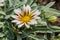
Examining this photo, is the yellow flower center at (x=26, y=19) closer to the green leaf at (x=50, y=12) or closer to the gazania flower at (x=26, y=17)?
the gazania flower at (x=26, y=17)

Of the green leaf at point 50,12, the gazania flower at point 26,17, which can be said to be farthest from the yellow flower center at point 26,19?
the green leaf at point 50,12

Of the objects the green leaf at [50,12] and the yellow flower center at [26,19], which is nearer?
the yellow flower center at [26,19]

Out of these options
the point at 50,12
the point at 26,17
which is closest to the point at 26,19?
the point at 26,17

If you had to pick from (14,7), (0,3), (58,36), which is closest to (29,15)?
(14,7)

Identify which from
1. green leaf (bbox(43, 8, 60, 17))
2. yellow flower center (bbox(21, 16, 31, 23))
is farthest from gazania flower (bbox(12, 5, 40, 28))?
green leaf (bbox(43, 8, 60, 17))

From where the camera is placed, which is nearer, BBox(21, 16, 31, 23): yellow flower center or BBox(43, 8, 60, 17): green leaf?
BBox(21, 16, 31, 23): yellow flower center

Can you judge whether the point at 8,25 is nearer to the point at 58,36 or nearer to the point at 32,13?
the point at 32,13

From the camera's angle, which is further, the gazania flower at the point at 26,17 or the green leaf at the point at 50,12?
the green leaf at the point at 50,12

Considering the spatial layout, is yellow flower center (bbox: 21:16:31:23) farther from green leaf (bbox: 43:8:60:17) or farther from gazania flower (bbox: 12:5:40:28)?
green leaf (bbox: 43:8:60:17)
